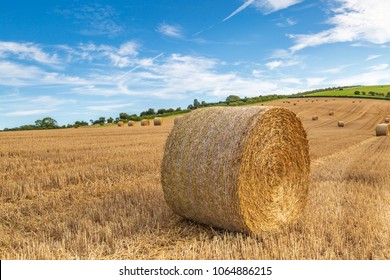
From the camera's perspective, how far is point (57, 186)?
9086mm

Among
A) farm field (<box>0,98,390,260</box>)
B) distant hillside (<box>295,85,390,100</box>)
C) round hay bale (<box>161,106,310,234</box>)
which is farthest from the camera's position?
distant hillside (<box>295,85,390,100</box>)

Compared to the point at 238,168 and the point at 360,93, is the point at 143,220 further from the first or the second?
the point at 360,93

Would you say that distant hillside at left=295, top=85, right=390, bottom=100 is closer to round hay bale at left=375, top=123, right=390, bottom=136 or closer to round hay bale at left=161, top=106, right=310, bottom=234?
round hay bale at left=375, top=123, right=390, bottom=136

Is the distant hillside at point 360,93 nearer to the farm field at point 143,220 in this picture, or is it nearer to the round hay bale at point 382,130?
the round hay bale at point 382,130

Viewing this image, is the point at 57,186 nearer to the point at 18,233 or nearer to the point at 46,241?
the point at 18,233

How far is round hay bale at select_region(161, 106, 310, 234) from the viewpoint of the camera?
5.65m

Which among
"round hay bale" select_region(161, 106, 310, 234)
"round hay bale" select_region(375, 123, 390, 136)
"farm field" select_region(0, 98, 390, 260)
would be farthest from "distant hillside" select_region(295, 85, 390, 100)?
"round hay bale" select_region(161, 106, 310, 234)

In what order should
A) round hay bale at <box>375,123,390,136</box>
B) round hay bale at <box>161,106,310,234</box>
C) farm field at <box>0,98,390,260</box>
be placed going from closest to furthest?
farm field at <box>0,98,390,260</box> → round hay bale at <box>161,106,310,234</box> → round hay bale at <box>375,123,390,136</box>

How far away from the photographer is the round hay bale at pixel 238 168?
5.65 meters

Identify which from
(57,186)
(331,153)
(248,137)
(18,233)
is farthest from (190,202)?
(331,153)

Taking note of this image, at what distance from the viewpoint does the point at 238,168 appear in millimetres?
5570

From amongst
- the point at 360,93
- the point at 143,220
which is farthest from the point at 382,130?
the point at 360,93

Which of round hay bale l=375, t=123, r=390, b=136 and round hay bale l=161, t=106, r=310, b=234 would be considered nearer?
round hay bale l=161, t=106, r=310, b=234

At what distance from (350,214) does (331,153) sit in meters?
9.45
